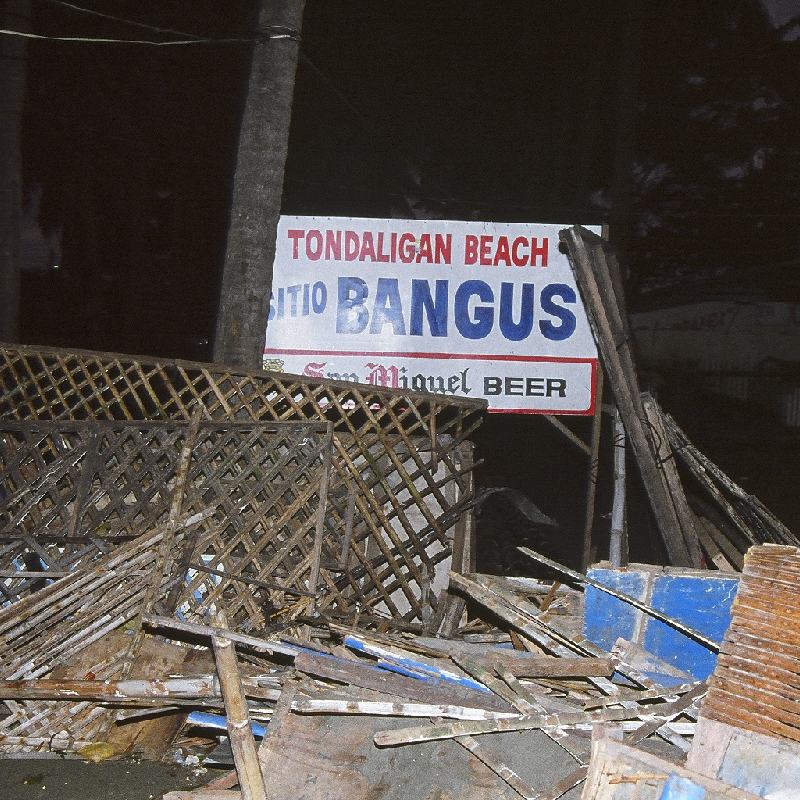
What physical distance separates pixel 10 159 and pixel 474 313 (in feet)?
16.3

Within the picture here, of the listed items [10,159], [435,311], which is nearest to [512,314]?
[435,311]

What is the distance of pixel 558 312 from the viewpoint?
666cm

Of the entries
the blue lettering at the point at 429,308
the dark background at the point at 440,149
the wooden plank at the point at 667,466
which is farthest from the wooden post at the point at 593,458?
the dark background at the point at 440,149

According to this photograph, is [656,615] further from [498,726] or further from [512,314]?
[512,314]

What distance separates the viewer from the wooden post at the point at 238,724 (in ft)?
10.9

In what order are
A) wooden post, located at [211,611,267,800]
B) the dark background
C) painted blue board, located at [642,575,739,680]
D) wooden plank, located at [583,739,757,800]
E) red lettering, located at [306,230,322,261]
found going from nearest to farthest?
wooden plank, located at [583,739,757,800]
wooden post, located at [211,611,267,800]
painted blue board, located at [642,575,739,680]
red lettering, located at [306,230,322,261]
the dark background

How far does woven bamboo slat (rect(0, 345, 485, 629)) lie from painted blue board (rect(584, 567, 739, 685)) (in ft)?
5.38

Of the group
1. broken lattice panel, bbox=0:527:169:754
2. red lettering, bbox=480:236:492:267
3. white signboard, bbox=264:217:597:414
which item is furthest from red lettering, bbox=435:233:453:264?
broken lattice panel, bbox=0:527:169:754

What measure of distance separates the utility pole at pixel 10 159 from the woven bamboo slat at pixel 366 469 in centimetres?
247

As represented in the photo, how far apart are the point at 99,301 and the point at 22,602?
971cm

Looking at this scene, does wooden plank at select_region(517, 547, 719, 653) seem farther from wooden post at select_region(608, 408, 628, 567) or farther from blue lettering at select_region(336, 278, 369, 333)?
blue lettering at select_region(336, 278, 369, 333)

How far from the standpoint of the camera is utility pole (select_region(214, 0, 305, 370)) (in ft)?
20.5

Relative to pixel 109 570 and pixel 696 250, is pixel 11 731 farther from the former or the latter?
pixel 696 250

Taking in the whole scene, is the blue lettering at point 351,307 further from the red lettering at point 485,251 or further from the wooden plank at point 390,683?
the wooden plank at point 390,683
